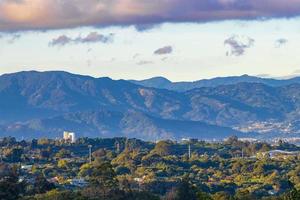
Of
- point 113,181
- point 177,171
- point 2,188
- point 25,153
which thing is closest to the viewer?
point 2,188

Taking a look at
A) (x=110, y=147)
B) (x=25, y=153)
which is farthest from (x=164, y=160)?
(x=110, y=147)

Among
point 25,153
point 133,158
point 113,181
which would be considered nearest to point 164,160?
point 133,158

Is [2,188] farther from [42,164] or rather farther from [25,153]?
[25,153]

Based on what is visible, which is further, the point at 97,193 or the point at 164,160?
the point at 164,160

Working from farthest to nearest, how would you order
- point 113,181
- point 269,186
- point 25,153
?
1. point 25,153
2. point 269,186
3. point 113,181

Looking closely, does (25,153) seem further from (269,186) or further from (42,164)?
(269,186)

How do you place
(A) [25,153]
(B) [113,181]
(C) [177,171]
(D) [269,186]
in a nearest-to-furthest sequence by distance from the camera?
1. (B) [113,181]
2. (D) [269,186]
3. (C) [177,171]
4. (A) [25,153]
